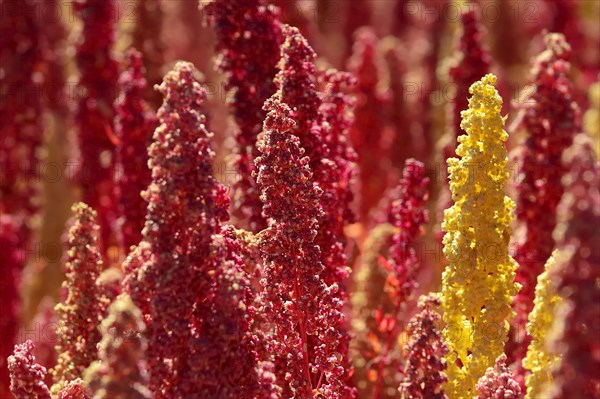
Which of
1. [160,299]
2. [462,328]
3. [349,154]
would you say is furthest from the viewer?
[349,154]

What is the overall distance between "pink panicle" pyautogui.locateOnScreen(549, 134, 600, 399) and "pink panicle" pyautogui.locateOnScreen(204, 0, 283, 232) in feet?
10.1

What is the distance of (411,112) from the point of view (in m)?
13.9

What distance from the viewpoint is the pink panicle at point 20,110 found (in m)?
10.7

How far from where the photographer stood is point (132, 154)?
8.06 meters

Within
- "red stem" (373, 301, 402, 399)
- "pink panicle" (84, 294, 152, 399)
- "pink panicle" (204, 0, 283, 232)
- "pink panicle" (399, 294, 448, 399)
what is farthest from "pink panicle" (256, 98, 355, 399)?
"red stem" (373, 301, 402, 399)

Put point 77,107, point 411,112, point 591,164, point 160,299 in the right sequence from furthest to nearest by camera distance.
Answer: point 411,112 < point 77,107 < point 160,299 < point 591,164

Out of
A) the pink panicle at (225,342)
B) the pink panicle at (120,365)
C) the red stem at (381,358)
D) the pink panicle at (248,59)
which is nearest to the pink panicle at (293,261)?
the pink panicle at (225,342)

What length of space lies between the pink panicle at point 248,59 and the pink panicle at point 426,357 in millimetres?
2170

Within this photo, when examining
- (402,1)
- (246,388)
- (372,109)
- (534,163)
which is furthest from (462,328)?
(402,1)

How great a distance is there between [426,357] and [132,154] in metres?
3.73

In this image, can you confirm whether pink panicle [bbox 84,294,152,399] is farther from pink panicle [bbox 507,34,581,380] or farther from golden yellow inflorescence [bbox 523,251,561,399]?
pink panicle [bbox 507,34,581,380]

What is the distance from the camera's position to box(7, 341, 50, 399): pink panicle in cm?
581

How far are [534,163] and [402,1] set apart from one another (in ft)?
38.4

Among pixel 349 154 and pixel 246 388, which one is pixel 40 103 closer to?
pixel 349 154
